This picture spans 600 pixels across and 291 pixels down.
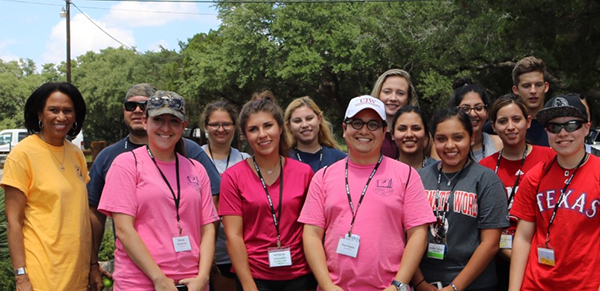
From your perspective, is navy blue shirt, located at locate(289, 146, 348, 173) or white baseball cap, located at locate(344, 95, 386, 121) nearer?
white baseball cap, located at locate(344, 95, 386, 121)

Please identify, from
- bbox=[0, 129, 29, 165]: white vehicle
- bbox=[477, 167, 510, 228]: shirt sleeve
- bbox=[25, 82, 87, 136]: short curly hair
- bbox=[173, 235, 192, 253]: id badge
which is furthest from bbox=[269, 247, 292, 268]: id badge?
bbox=[0, 129, 29, 165]: white vehicle

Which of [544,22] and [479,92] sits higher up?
[544,22]

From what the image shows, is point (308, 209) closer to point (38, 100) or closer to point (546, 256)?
point (546, 256)

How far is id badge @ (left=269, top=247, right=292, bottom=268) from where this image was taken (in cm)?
379

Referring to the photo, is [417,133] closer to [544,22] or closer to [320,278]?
[320,278]

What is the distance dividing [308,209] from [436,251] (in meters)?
0.89

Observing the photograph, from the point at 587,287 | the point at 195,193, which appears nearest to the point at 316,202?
the point at 195,193

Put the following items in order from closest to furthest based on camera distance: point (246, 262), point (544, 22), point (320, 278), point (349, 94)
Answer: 1. point (320, 278)
2. point (246, 262)
3. point (544, 22)
4. point (349, 94)

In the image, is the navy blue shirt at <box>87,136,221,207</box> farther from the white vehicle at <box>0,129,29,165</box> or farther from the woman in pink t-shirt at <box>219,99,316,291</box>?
the white vehicle at <box>0,129,29,165</box>

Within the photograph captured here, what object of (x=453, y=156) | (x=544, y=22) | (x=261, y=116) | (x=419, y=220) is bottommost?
(x=419, y=220)

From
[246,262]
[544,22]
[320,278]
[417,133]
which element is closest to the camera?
[320,278]

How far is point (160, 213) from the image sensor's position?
11.5ft

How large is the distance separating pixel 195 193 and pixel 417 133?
5.97 ft

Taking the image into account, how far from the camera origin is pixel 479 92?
531 centimetres
